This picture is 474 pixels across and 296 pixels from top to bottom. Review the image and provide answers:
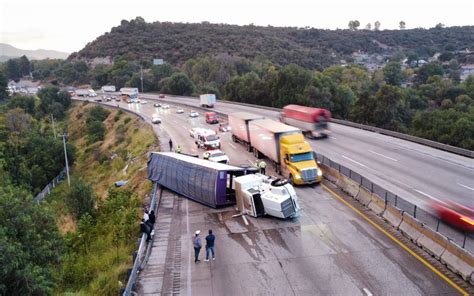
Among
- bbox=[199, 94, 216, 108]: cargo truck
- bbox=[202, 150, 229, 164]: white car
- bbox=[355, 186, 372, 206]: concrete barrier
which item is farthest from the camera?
bbox=[199, 94, 216, 108]: cargo truck

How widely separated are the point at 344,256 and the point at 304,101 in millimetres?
57411

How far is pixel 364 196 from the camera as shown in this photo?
2428 centimetres

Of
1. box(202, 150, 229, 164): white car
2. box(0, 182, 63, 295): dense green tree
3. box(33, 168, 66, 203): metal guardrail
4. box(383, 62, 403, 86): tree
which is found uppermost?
box(383, 62, 403, 86): tree

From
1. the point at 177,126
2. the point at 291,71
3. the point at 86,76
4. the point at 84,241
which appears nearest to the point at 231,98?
the point at 291,71

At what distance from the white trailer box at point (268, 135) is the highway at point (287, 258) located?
6.33m

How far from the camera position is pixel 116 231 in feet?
67.6

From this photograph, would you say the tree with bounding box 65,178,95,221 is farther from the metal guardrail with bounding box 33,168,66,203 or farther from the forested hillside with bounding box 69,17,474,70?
the forested hillside with bounding box 69,17,474,70

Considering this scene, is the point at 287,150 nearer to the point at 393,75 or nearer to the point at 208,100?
the point at 208,100

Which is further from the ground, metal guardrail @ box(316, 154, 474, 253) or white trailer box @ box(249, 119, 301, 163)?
white trailer box @ box(249, 119, 301, 163)

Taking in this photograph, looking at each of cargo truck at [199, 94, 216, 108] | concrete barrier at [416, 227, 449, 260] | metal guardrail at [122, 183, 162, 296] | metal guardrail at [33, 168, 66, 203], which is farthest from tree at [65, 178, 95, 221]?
cargo truck at [199, 94, 216, 108]

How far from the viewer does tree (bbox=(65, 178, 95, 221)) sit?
1233 inches

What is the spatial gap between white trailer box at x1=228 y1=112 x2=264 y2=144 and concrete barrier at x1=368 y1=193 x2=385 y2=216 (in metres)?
16.8

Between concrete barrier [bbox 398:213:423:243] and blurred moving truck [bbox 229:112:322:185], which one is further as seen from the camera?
blurred moving truck [bbox 229:112:322:185]

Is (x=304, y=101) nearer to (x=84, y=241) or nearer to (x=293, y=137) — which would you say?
(x=293, y=137)
